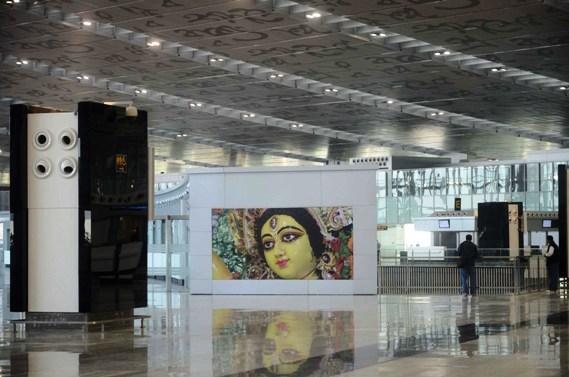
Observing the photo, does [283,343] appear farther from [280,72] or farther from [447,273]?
[280,72]

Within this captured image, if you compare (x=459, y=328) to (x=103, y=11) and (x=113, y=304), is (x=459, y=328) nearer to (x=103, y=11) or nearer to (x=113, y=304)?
(x=113, y=304)

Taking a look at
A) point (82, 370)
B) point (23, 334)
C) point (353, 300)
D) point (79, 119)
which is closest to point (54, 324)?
point (23, 334)

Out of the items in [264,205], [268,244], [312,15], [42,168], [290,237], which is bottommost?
[268,244]

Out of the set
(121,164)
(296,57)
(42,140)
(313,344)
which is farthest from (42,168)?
(296,57)

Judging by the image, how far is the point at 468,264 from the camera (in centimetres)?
2734

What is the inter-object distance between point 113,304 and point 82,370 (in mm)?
6182

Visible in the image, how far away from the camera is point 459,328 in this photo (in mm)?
16234

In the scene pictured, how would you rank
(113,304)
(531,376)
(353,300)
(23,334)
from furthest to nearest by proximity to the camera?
(353,300) → (113,304) → (23,334) → (531,376)

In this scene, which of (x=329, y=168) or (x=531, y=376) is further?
(x=329, y=168)

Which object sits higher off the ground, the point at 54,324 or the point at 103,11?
the point at 103,11

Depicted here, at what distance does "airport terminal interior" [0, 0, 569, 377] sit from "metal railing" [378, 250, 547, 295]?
0.06m

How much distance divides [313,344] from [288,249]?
49.7 ft

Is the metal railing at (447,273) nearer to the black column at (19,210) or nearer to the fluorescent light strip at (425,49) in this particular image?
the fluorescent light strip at (425,49)

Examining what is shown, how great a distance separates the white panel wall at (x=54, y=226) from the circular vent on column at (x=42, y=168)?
35 millimetres
